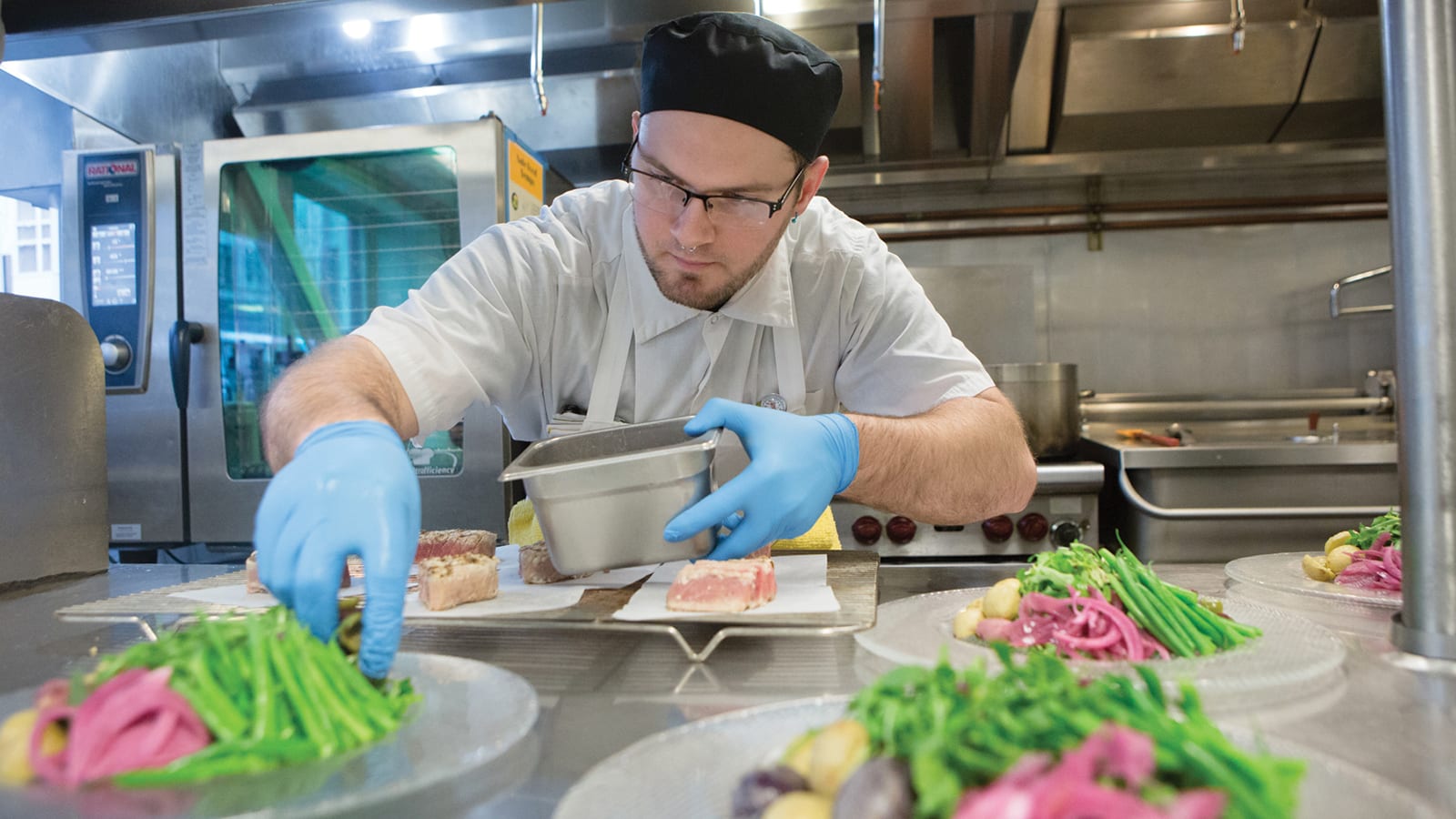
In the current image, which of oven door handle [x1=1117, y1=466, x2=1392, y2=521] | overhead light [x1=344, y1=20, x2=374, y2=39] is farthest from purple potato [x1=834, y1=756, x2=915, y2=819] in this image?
overhead light [x1=344, y1=20, x2=374, y2=39]

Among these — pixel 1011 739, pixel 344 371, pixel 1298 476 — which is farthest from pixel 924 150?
pixel 1011 739

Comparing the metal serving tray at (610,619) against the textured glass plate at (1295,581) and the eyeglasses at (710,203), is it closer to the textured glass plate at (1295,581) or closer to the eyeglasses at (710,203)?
the textured glass plate at (1295,581)

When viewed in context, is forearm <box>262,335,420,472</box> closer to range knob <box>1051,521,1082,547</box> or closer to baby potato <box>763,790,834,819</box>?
baby potato <box>763,790,834,819</box>

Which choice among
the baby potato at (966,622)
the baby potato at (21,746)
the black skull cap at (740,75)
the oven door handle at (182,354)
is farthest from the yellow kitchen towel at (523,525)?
the oven door handle at (182,354)

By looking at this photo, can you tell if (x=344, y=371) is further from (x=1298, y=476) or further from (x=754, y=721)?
(x=1298, y=476)

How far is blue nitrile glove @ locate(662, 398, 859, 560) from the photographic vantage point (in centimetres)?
130

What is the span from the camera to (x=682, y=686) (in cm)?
97

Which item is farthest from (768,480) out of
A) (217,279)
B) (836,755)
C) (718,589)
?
(217,279)

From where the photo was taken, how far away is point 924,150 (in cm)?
372

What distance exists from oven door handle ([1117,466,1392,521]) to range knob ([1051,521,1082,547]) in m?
0.20

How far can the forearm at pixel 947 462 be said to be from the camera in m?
1.61

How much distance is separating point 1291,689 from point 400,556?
36.8 inches

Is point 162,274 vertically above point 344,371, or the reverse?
point 162,274

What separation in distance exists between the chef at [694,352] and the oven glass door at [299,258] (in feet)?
3.35
